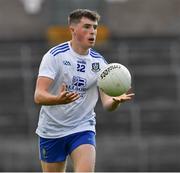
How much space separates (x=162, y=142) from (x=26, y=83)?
3.82m

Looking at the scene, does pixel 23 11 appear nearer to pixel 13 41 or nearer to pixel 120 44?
pixel 13 41

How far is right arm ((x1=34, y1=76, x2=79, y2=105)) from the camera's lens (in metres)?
7.73

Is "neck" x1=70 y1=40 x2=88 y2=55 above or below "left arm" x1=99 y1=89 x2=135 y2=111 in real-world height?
above

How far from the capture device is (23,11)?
28.2 metres

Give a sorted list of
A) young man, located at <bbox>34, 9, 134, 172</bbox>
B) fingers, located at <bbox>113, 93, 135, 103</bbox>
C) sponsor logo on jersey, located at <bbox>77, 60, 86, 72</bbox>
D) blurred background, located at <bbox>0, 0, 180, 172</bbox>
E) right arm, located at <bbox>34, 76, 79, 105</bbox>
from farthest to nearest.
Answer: blurred background, located at <bbox>0, 0, 180, 172</bbox>, sponsor logo on jersey, located at <bbox>77, 60, 86, 72</bbox>, young man, located at <bbox>34, 9, 134, 172</bbox>, fingers, located at <bbox>113, 93, 135, 103</bbox>, right arm, located at <bbox>34, 76, 79, 105</bbox>

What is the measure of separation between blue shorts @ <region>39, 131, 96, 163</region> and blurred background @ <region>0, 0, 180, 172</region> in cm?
739

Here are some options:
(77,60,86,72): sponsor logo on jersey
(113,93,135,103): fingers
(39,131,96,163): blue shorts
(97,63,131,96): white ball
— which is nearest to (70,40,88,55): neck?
(77,60,86,72): sponsor logo on jersey

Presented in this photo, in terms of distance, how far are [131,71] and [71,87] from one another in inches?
442

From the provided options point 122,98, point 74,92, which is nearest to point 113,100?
point 122,98

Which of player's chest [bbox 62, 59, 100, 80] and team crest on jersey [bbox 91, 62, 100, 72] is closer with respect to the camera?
player's chest [bbox 62, 59, 100, 80]

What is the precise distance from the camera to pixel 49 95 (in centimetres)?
802

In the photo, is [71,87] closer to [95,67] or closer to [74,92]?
[74,92]

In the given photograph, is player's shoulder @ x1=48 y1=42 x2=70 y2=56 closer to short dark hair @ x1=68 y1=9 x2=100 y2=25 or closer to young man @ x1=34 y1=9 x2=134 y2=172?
young man @ x1=34 y1=9 x2=134 y2=172

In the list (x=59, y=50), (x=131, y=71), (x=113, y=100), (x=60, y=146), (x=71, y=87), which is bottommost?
(x=60, y=146)
